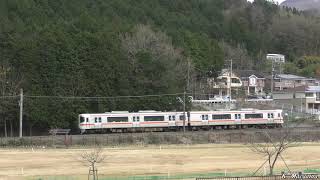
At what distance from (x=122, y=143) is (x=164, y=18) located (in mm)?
64403

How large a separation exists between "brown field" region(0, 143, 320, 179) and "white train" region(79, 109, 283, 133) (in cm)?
677

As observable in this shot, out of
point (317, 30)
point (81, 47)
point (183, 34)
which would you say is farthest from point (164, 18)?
point (81, 47)

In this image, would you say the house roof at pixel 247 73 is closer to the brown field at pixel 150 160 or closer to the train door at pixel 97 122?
the train door at pixel 97 122

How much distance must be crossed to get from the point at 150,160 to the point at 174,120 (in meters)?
17.0

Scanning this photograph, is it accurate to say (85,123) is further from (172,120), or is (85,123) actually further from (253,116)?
(253,116)

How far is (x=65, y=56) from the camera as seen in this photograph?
55.3 metres

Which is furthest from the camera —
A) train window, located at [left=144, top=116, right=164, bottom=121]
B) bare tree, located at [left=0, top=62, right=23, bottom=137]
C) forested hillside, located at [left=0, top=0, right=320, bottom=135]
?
forested hillside, located at [left=0, top=0, right=320, bottom=135]

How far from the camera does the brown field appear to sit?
30453 millimetres

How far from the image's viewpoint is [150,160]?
3506cm

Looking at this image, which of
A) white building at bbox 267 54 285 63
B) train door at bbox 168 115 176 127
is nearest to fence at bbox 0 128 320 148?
train door at bbox 168 115 176 127

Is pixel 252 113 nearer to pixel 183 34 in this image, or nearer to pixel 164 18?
pixel 183 34

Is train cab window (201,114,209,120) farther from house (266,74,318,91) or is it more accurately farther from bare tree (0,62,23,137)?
house (266,74,318,91)

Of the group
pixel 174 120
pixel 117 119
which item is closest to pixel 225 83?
pixel 174 120

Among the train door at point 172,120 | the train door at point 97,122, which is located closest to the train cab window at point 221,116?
the train door at point 172,120
